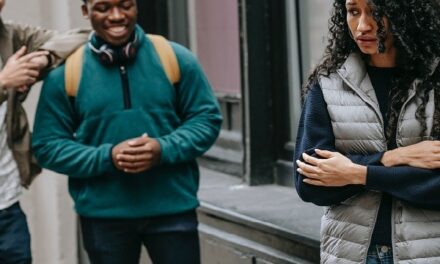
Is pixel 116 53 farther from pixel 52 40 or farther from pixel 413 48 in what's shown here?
pixel 413 48

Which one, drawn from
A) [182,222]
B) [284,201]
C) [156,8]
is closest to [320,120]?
[182,222]

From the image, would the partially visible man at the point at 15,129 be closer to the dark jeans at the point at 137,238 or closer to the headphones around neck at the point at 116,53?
the headphones around neck at the point at 116,53

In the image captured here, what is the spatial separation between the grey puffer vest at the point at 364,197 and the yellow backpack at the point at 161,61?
1153 millimetres

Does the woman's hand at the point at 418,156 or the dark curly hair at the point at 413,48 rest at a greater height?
the dark curly hair at the point at 413,48

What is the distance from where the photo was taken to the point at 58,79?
15.3 ft

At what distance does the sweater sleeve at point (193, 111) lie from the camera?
15.2ft

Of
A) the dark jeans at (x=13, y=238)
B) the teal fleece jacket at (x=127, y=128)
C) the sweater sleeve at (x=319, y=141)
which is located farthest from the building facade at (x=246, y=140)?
the sweater sleeve at (x=319, y=141)

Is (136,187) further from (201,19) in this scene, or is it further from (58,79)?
(201,19)

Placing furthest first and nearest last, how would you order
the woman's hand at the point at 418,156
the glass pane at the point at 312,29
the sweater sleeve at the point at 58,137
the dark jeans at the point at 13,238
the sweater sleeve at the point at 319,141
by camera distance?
the glass pane at the point at 312,29
the dark jeans at the point at 13,238
the sweater sleeve at the point at 58,137
the sweater sleeve at the point at 319,141
the woman's hand at the point at 418,156

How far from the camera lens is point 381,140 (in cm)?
357

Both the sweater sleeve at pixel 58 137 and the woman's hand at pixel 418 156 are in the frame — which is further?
the sweater sleeve at pixel 58 137

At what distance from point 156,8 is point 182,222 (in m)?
3.42

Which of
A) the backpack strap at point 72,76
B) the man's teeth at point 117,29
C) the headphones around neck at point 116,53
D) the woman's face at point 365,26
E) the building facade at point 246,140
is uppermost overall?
the woman's face at point 365,26

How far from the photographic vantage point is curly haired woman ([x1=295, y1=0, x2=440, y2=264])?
3496 mm
